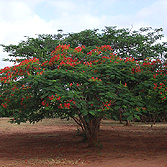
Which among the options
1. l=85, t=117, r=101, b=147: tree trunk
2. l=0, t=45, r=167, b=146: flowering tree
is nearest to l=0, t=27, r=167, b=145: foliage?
l=0, t=45, r=167, b=146: flowering tree

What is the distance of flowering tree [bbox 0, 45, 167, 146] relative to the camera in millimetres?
7496

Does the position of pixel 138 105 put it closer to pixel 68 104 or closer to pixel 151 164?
pixel 151 164

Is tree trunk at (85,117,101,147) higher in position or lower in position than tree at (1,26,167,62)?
lower


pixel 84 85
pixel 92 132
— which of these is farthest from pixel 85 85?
pixel 92 132

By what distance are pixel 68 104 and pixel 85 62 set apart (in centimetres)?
238

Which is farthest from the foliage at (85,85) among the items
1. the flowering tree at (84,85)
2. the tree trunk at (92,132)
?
the tree trunk at (92,132)

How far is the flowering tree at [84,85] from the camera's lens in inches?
295

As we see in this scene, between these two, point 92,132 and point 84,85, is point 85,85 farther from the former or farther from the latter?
point 92,132

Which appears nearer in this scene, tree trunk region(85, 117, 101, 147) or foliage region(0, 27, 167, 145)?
foliage region(0, 27, 167, 145)

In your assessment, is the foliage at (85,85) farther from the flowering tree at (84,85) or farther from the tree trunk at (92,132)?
the tree trunk at (92,132)

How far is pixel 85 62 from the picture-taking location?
8867mm

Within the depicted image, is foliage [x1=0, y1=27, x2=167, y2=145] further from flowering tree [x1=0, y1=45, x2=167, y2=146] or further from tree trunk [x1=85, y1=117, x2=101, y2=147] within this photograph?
tree trunk [x1=85, y1=117, x2=101, y2=147]

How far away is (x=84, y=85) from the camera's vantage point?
8000 millimetres

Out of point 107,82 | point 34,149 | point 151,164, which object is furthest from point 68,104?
point 34,149
